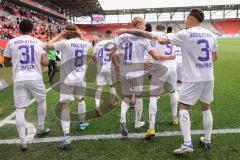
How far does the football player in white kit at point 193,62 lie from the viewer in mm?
4996

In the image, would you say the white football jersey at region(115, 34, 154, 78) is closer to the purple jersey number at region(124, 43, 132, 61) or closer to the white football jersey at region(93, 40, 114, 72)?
the purple jersey number at region(124, 43, 132, 61)

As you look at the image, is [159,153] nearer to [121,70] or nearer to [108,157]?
[108,157]

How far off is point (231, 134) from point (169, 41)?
2.27m

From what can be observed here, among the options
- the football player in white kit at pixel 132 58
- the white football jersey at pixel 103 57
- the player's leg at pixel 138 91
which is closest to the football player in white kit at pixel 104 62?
the white football jersey at pixel 103 57

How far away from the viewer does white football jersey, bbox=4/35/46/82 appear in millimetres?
5488

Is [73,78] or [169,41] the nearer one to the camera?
[169,41]

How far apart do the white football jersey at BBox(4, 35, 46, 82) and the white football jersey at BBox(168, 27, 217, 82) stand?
233 centimetres

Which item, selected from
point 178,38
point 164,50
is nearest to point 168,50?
point 164,50

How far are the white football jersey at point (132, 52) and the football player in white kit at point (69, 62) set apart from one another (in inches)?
26.1

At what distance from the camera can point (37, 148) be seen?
5.68 m

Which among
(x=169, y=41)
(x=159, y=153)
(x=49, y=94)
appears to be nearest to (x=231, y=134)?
(x=159, y=153)

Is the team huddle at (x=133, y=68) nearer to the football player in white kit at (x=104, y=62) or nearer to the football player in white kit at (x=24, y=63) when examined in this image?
the football player in white kit at (x=24, y=63)

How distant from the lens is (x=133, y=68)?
6.14 metres

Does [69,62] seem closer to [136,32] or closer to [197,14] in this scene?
[136,32]
